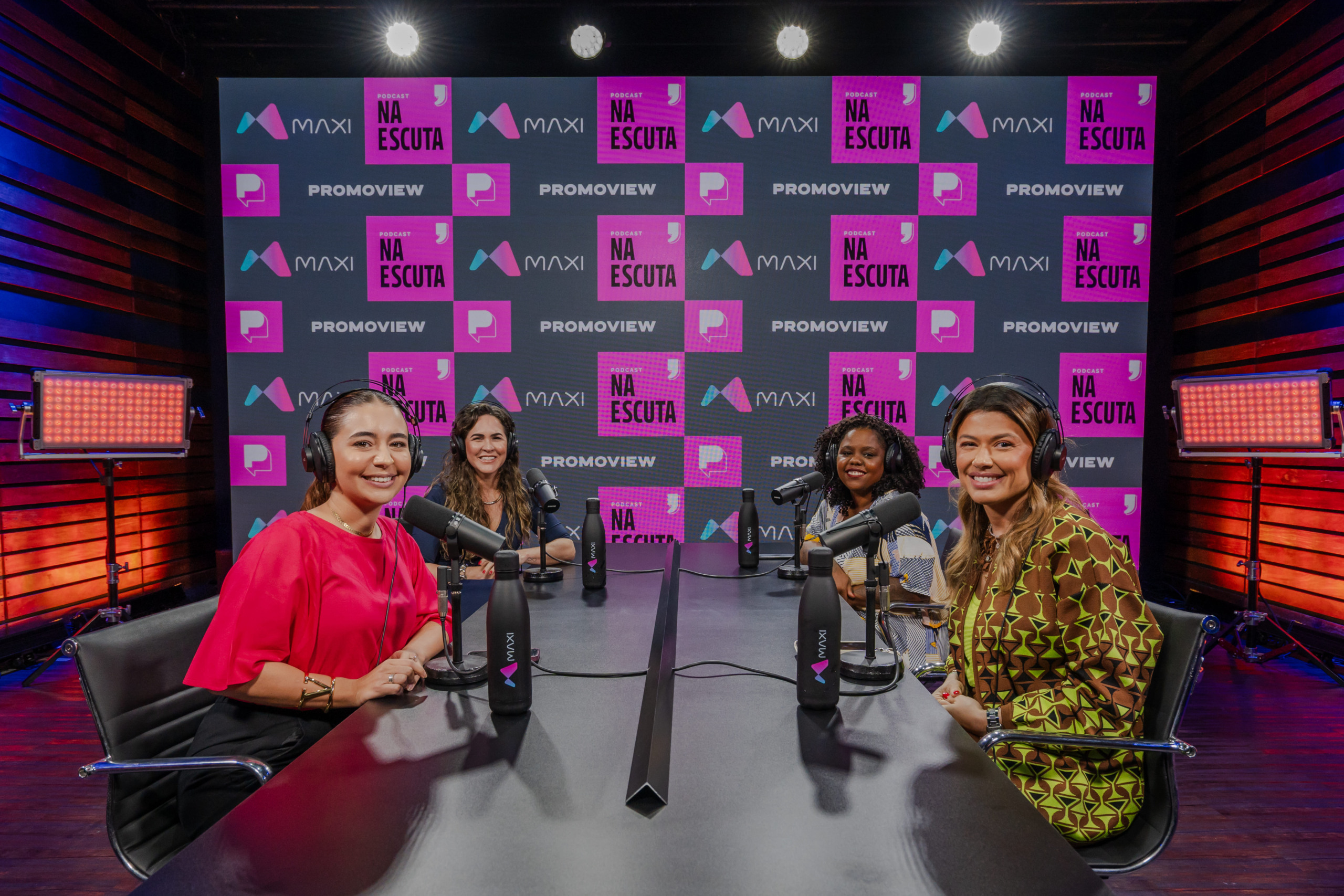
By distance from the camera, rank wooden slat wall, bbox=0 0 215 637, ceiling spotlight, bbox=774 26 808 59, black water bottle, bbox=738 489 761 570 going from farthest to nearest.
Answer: ceiling spotlight, bbox=774 26 808 59 → wooden slat wall, bbox=0 0 215 637 → black water bottle, bbox=738 489 761 570

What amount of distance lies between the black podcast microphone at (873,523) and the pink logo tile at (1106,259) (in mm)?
Result: 3994

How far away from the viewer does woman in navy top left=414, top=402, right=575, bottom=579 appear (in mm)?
3064

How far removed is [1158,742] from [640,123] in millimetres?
4422

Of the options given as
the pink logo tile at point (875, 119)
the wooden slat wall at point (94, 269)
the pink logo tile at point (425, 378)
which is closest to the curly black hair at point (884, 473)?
the pink logo tile at point (875, 119)

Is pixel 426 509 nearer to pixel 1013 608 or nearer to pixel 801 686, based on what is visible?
pixel 801 686

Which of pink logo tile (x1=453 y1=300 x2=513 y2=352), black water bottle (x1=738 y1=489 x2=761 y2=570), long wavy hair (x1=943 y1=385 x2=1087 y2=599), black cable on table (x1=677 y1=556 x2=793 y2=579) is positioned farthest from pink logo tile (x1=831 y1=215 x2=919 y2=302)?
long wavy hair (x1=943 y1=385 x2=1087 y2=599)

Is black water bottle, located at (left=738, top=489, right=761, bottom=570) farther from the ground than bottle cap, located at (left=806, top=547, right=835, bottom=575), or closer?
closer

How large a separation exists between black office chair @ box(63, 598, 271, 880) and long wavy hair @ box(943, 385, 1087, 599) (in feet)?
5.17

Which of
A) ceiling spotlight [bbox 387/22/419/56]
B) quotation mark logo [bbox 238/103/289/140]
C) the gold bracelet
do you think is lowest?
the gold bracelet

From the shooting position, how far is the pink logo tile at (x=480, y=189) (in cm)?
447

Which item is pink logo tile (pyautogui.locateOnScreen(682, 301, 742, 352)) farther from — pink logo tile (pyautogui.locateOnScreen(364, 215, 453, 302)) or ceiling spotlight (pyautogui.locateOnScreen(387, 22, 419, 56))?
ceiling spotlight (pyautogui.locateOnScreen(387, 22, 419, 56))

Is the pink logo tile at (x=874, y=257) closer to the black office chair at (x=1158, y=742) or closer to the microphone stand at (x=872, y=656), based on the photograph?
the black office chair at (x=1158, y=742)

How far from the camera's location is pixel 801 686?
1.21m

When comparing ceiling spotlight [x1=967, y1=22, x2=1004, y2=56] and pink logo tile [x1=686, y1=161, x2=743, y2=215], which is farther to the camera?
pink logo tile [x1=686, y1=161, x2=743, y2=215]
